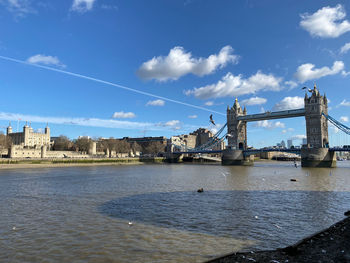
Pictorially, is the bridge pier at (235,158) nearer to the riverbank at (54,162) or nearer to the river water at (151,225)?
the riverbank at (54,162)

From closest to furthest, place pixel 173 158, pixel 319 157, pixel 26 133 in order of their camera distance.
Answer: pixel 319 157, pixel 173 158, pixel 26 133

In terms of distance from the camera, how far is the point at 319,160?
61.8 metres

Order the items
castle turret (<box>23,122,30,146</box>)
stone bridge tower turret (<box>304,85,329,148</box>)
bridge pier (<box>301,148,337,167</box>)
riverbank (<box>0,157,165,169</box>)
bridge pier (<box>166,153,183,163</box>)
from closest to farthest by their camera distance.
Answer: riverbank (<box>0,157,165,169</box>) < bridge pier (<box>301,148,337,167</box>) < stone bridge tower turret (<box>304,85,329,148</box>) < bridge pier (<box>166,153,183,163</box>) < castle turret (<box>23,122,30,146</box>)

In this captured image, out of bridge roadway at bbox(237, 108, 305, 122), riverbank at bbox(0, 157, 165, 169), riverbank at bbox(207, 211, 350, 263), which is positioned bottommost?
riverbank at bbox(207, 211, 350, 263)

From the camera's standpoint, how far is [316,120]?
70062mm

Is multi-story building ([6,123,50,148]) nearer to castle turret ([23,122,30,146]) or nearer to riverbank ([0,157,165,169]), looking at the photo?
castle turret ([23,122,30,146])

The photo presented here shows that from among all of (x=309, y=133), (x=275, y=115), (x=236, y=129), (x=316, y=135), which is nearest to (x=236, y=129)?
(x=236, y=129)

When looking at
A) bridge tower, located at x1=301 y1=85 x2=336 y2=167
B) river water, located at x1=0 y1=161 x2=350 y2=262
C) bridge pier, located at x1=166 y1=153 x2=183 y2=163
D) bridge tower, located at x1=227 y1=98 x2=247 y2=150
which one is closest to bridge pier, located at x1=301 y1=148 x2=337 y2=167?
bridge tower, located at x1=301 y1=85 x2=336 y2=167

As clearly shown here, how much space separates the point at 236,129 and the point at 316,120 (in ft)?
93.6

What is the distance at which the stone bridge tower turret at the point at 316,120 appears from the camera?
6819cm

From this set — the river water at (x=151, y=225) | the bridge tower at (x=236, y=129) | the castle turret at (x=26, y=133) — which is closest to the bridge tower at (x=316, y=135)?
the bridge tower at (x=236, y=129)

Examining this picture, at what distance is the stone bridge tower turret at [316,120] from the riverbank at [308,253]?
6446 cm

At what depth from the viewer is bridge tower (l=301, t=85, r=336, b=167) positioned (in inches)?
2443

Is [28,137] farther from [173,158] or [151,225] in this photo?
[151,225]
